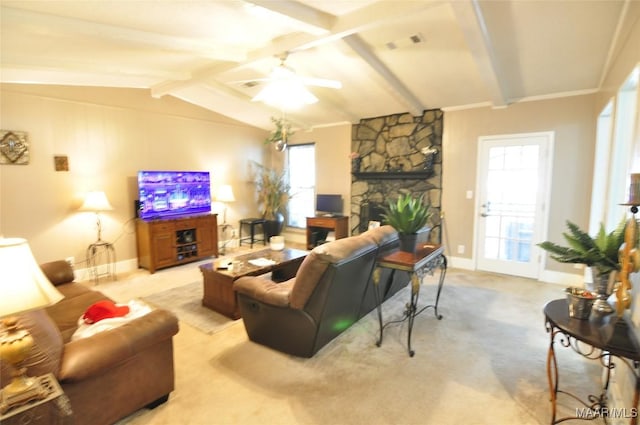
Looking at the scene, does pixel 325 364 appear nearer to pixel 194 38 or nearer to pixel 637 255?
pixel 637 255

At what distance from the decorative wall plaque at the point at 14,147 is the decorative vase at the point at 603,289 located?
5.77m

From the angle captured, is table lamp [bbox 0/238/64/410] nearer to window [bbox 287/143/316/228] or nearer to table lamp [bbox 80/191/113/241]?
table lamp [bbox 80/191/113/241]

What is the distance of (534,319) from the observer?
10.5 feet

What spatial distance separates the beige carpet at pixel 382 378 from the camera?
6.30ft

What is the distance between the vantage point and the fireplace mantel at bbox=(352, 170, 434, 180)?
5199mm

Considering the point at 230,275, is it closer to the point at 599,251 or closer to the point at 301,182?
the point at 599,251

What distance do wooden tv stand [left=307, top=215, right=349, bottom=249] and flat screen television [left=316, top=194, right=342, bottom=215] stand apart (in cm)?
22

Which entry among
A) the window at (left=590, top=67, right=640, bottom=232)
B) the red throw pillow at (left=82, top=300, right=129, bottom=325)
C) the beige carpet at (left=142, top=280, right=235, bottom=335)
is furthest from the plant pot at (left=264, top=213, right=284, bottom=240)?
the window at (left=590, top=67, right=640, bottom=232)

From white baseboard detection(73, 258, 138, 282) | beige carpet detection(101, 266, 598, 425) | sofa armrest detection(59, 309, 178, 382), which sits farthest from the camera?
white baseboard detection(73, 258, 138, 282)

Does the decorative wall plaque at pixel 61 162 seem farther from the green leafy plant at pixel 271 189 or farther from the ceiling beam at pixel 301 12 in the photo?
the ceiling beam at pixel 301 12

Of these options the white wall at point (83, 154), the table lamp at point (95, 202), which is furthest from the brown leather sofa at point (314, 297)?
the white wall at point (83, 154)

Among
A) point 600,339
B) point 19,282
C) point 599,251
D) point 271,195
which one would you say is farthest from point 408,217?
point 271,195

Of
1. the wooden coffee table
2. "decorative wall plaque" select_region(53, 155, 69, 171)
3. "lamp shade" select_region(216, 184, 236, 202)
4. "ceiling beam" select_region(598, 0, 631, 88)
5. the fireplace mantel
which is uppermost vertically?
"ceiling beam" select_region(598, 0, 631, 88)

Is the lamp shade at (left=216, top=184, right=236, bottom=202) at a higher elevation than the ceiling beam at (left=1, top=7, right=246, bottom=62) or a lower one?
lower
